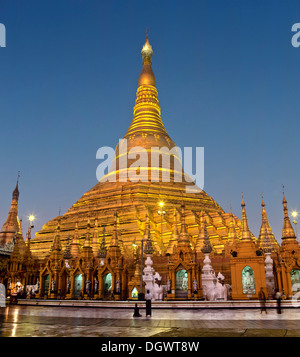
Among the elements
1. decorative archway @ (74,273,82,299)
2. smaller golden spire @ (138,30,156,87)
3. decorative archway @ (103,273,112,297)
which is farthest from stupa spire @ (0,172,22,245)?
smaller golden spire @ (138,30,156,87)

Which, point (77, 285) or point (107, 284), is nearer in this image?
point (107, 284)

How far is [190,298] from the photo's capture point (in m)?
24.7

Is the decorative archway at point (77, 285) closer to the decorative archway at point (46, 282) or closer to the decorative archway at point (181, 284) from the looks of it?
the decorative archway at point (46, 282)

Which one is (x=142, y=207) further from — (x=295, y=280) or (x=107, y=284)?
(x=295, y=280)

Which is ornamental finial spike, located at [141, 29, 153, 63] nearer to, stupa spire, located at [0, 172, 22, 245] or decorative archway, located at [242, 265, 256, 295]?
stupa spire, located at [0, 172, 22, 245]

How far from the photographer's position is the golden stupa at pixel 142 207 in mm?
39406

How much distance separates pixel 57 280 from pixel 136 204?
642 inches

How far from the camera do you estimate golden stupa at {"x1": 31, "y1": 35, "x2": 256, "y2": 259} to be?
39.4 meters

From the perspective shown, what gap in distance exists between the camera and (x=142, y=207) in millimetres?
43219

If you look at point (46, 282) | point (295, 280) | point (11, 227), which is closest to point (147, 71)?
point (11, 227)

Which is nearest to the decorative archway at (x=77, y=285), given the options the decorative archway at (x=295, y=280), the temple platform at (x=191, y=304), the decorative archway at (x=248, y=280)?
the temple platform at (x=191, y=304)

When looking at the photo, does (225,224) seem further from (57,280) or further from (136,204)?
(57,280)

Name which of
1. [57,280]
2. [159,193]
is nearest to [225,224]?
[159,193]

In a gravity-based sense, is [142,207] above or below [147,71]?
below
